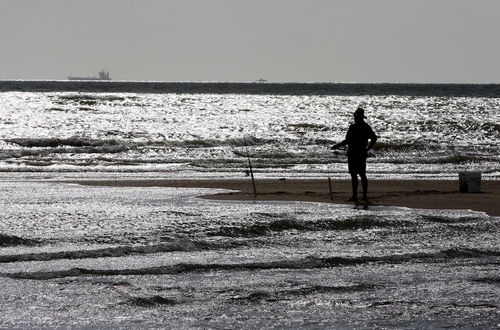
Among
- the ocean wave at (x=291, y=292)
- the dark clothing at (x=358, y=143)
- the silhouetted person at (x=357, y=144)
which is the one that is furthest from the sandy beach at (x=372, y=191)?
the ocean wave at (x=291, y=292)

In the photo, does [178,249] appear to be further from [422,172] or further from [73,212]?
[422,172]

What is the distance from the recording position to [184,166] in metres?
28.4

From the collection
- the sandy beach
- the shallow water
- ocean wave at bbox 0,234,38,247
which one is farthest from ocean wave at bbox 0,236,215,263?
the sandy beach

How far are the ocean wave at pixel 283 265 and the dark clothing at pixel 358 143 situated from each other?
5.12 m

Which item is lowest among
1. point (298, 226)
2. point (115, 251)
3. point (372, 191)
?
point (372, 191)

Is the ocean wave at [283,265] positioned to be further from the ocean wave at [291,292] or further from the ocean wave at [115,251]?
the ocean wave at [291,292]

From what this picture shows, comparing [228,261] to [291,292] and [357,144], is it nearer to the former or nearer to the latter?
[291,292]

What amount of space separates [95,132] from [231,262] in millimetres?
35150

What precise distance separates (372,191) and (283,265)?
29.2ft

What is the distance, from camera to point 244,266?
966cm

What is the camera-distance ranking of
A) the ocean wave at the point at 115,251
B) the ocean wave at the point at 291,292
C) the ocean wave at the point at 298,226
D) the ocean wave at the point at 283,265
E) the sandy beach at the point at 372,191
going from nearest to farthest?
the ocean wave at the point at 291,292 → the ocean wave at the point at 283,265 → the ocean wave at the point at 115,251 → the ocean wave at the point at 298,226 → the sandy beach at the point at 372,191

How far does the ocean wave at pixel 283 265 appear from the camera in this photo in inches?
356

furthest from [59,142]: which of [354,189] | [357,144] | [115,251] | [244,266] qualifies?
[244,266]

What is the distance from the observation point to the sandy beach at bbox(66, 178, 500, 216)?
51.7 ft
